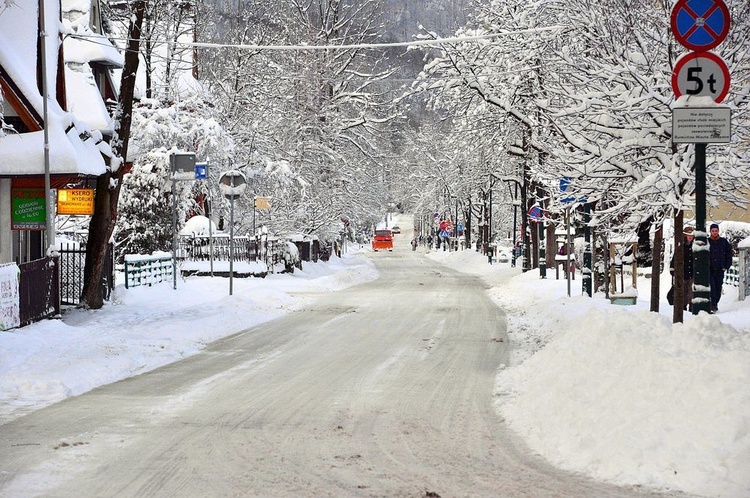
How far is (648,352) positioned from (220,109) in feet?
110

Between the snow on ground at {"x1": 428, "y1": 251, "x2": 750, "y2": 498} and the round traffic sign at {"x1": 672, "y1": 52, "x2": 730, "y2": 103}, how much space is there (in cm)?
267

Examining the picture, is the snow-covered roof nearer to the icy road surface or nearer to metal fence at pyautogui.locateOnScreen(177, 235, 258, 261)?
the icy road surface

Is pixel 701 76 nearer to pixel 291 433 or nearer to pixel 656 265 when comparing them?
pixel 291 433

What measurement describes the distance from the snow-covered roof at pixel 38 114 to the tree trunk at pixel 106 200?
1.35ft

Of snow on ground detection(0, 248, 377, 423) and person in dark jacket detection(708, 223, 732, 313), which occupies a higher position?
person in dark jacket detection(708, 223, 732, 313)

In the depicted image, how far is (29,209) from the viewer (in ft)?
67.6

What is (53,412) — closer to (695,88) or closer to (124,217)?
(695,88)

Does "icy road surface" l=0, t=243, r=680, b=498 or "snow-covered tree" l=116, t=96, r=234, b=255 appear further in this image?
"snow-covered tree" l=116, t=96, r=234, b=255

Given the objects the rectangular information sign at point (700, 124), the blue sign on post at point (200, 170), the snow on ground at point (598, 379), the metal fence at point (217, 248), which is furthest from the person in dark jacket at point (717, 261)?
the metal fence at point (217, 248)

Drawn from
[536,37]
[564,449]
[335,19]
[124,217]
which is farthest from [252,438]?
[335,19]

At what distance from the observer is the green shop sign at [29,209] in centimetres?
2052

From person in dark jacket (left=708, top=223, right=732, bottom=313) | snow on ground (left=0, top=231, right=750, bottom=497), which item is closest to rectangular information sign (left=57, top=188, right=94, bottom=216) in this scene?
snow on ground (left=0, top=231, right=750, bottom=497)

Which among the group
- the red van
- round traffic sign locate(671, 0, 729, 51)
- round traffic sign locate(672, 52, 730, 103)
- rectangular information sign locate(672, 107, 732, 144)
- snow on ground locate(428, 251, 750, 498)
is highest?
round traffic sign locate(671, 0, 729, 51)

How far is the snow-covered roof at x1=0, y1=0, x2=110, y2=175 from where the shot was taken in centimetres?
1945
